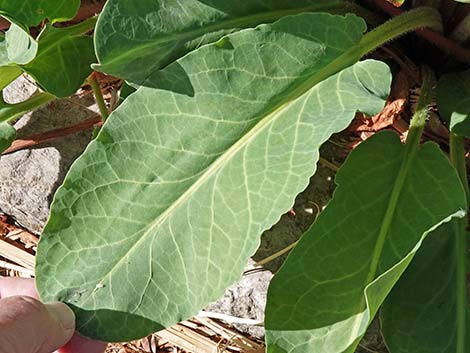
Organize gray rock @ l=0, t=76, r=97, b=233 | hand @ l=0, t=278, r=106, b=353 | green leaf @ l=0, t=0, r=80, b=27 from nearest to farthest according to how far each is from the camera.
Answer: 1. hand @ l=0, t=278, r=106, b=353
2. green leaf @ l=0, t=0, r=80, b=27
3. gray rock @ l=0, t=76, r=97, b=233

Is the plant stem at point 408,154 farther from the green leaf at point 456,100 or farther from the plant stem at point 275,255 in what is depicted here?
the plant stem at point 275,255

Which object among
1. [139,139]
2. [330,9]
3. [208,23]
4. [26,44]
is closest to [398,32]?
[330,9]

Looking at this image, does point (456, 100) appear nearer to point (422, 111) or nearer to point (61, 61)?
point (422, 111)

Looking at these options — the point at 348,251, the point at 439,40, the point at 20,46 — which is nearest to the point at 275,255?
the point at 348,251

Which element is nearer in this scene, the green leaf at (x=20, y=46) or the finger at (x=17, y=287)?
the green leaf at (x=20, y=46)

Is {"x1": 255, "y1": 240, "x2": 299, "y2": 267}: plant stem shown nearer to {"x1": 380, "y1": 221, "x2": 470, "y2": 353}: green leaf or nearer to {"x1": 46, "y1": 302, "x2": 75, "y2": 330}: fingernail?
{"x1": 380, "y1": 221, "x2": 470, "y2": 353}: green leaf

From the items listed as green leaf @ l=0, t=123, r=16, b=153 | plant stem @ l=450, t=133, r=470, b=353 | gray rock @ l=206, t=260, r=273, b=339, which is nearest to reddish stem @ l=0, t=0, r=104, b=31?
green leaf @ l=0, t=123, r=16, b=153

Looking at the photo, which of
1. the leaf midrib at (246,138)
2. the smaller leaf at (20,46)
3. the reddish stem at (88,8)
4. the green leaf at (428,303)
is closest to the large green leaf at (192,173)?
the leaf midrib at (246,138)
